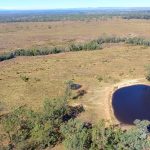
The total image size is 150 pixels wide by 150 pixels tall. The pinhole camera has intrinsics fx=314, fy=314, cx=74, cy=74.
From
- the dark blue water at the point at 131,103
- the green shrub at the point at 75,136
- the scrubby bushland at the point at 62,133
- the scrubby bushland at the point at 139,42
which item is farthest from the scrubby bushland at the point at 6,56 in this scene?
the green shrub at the point at 75,136

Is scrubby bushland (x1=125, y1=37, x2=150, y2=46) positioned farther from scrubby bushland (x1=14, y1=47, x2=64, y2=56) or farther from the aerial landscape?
scrubby bushland (x1=14, y1=47, x2=64, y2=56)

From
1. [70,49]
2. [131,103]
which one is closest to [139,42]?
[70,49]

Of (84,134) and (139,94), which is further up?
(84,134)

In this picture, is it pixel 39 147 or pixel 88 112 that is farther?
pixel 88 112

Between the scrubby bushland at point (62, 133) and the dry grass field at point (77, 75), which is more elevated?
the scrubby bushland at point (62, 133)

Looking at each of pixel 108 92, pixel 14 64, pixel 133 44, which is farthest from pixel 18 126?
pixel 133 44

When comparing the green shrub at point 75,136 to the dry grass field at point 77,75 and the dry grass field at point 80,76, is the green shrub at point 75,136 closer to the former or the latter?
the dry grass field at point 80,76

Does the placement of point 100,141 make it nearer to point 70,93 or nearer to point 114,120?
point 114,120
